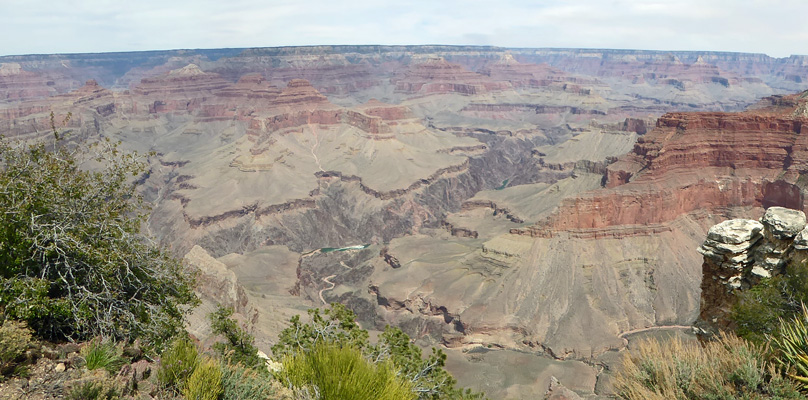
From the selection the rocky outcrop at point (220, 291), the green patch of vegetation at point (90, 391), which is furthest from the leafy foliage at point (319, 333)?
the rocky outcrop at point (220, 291)

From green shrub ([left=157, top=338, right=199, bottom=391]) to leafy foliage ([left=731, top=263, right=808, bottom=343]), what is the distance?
58.2 ft

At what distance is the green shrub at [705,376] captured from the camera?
39.7 feet

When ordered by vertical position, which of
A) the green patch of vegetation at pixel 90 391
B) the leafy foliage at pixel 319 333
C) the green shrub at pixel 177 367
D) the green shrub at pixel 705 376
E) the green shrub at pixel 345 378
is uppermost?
the green shrub at pixel 345 378

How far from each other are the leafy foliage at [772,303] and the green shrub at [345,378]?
520 inches

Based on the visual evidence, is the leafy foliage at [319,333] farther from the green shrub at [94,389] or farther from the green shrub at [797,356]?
the green shrub at [797,356]

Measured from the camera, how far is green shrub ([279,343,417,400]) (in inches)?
404

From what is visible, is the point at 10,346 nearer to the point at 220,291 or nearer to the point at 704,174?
the point at 220,291

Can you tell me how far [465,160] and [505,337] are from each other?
108 meters

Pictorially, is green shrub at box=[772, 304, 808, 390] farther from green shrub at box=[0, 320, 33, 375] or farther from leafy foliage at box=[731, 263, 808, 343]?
green shrub at box=[0, 320, 33, 375]

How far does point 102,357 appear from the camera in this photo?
13406 mm

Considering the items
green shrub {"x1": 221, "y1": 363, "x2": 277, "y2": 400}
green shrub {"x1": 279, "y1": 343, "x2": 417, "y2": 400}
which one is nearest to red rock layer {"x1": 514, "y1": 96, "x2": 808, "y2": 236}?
green shrub {"x1": 221, "y1": 363, "x2": 277, "y2": 400}

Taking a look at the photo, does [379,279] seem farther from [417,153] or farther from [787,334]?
[417,153]

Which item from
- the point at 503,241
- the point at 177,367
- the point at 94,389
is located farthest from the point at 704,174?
the point at 94,389

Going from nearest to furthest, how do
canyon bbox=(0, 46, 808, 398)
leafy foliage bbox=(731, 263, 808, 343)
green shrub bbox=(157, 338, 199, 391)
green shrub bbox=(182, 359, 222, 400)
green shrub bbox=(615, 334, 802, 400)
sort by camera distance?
1. green shrub bbox=(182, 359, 222, 400)
2. green shrub bbox=(615, 334, 802, 400)
3. green shrub bbox=(157, 338, 199, 391)
4. leafy foliage bbox=(731, 263, 808, 343)
5. canyon bbox=(0, 46, 808, 398)
